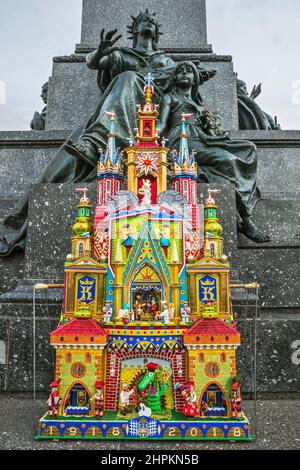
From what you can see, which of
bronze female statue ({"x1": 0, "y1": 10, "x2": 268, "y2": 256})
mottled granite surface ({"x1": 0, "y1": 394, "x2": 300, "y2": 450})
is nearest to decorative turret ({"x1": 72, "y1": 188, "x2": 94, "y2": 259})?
mottled granite surface ({"x1": 0, "y1": 394, "x2": 300, "y2": 450})

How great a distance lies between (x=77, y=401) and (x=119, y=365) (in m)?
0.35

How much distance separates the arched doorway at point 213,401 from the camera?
8.59 ft

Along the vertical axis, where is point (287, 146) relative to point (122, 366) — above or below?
above

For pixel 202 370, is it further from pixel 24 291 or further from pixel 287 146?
pixel 287 146

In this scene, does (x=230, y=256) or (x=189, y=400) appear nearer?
(x=189, y=400)

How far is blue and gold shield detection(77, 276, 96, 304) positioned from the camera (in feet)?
9.47

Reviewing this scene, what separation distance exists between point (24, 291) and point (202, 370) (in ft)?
6.44

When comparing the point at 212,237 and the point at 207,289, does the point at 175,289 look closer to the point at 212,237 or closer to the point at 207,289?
the point at 207,289

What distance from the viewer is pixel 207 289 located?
287 centimetres

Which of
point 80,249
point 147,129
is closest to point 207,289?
point 80,249

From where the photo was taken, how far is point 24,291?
3.88 m

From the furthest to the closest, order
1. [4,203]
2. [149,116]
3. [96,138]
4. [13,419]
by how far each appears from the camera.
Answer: [4,203] < [96,138] < [149,116] < [13,419]
